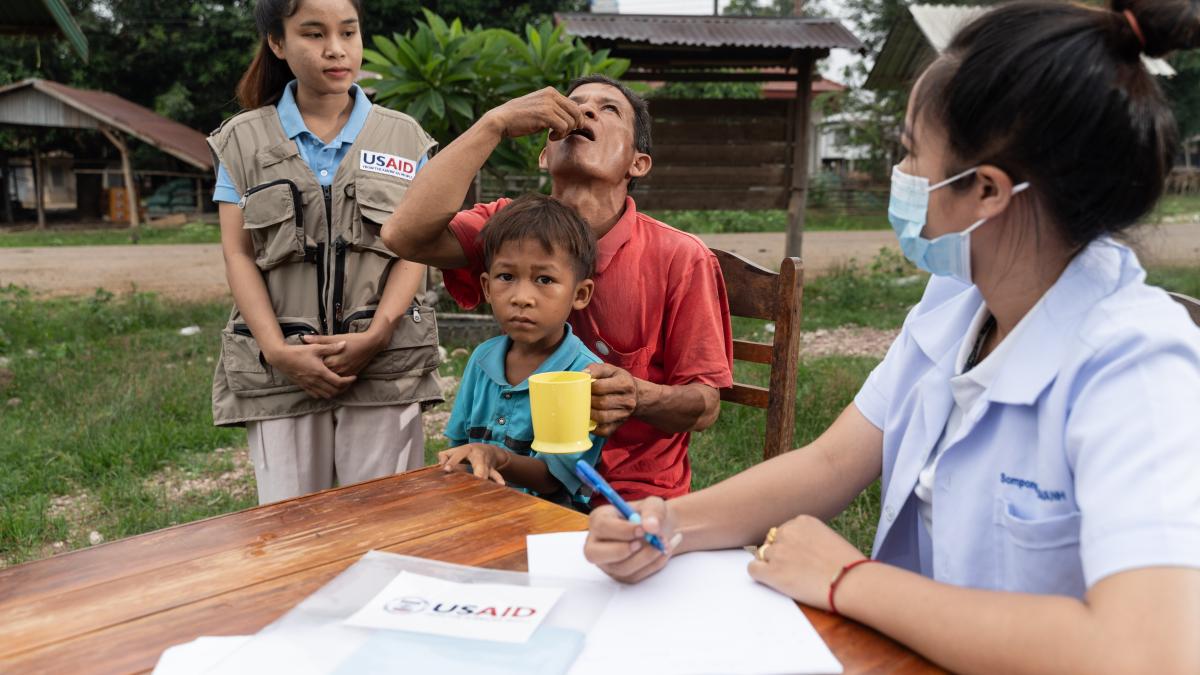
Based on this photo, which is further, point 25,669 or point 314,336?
point 314,336

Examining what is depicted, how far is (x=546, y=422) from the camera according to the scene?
68.5 inches

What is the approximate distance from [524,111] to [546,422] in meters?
0.86

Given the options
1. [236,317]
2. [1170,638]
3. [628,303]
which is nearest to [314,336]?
[236,317]

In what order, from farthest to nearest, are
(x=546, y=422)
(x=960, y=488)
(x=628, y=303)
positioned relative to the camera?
(x=628, y=303)
(x=546, y=422)
(x=960, y=488)

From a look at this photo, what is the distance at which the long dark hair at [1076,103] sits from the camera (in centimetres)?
118

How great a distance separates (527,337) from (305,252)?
92 centimetres

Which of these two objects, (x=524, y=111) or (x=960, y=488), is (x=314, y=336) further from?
(x=960, y=488)

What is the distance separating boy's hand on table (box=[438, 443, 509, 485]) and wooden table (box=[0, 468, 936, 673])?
4.1 inches

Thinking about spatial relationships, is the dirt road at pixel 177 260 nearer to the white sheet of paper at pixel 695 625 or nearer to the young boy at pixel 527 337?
the young boy at pixel 527 337

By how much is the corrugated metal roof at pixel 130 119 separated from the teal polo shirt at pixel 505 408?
62.8ft

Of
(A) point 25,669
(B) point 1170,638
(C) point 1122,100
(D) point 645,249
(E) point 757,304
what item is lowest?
(A) point 25,669

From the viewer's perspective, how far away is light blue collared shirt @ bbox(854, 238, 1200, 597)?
1033mm

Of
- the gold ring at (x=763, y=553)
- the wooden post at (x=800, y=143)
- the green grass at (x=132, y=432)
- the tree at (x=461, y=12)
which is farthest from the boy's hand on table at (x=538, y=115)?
the tree at (x=461, y=12)

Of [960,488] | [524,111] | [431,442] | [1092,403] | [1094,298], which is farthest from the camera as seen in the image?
[431,442]
